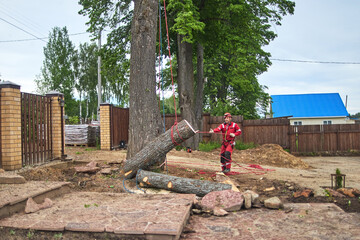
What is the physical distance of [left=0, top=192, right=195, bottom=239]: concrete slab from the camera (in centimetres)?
381

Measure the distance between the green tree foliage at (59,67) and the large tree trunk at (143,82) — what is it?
28455 mm

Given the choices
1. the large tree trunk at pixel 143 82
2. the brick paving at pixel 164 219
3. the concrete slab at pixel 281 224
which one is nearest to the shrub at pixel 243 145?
the large tree trunk at pixel 143 82

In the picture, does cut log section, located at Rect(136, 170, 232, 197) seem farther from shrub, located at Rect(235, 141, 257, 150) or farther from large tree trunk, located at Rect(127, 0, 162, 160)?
shrub, located at Rect(235, 141, 257, 150)

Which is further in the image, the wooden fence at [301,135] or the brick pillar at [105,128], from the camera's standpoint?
the wooden fence at [301,135]

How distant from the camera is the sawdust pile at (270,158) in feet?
41.8

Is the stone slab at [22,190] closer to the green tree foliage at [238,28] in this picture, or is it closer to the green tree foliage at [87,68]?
the green tree foliage at [238,28]

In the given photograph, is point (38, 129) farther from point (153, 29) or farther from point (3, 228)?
point (3, 228)

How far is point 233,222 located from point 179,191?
1.89 metres

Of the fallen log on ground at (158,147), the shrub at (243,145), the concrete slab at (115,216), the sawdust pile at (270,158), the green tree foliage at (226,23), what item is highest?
the green tree foliage at (226,23)

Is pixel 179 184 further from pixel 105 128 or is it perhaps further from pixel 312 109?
pixel 312 109

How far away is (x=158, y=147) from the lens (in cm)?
702

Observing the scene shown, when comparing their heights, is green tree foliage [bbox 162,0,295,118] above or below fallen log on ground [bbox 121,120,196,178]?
above

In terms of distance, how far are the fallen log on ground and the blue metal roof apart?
97.5 ft

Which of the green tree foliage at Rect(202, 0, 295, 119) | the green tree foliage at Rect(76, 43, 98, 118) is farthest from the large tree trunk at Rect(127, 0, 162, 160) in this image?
the green tree foliage at Rect(76, 43, 98, 118)
